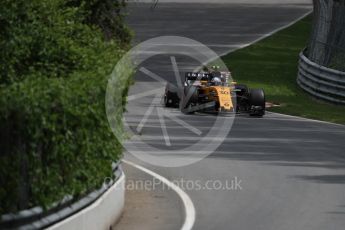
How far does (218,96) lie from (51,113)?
67.4ft

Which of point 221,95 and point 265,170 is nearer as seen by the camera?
point 265,170

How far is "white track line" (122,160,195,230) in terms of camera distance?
16.3 m

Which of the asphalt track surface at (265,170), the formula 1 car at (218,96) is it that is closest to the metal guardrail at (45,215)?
the asphalt track surface at (265,170)

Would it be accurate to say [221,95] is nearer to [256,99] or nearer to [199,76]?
[256,99]

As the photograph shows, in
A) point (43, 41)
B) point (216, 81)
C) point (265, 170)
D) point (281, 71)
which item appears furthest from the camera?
point (281, 71)

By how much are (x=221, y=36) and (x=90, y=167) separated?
164 ft

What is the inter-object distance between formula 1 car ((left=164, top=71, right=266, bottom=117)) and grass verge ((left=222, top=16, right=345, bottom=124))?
270 cm

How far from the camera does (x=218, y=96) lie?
32.8 metres

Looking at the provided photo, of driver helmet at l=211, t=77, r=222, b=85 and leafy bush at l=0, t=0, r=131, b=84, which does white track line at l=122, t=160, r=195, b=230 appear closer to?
leafy bush at l=0, t=0, r=131, b=84

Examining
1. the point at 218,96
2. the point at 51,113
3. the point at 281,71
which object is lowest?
the point at 281,71

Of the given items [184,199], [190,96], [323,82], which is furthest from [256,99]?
[184,199]

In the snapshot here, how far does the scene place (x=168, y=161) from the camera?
22984 millimetres

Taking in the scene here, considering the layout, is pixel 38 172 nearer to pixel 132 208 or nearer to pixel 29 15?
pixel 132 208

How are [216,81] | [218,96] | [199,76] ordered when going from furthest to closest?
[199,76] → [216,81] → [218,96]
